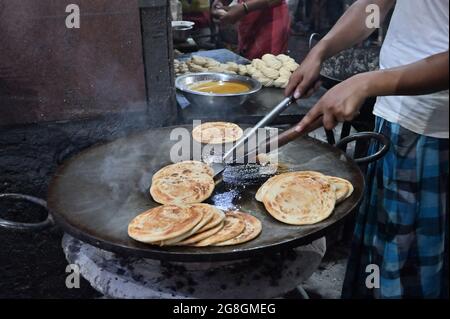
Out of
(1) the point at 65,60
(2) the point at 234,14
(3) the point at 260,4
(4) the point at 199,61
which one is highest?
(3) the point at 260,4

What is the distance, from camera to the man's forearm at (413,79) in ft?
3.93

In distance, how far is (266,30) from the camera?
259 inches

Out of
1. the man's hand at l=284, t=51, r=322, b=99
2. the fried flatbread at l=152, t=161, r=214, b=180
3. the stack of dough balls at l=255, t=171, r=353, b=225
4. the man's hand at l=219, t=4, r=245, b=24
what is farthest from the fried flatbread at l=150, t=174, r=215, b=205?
the man's hand at l=219, t=4, r=245, b=24

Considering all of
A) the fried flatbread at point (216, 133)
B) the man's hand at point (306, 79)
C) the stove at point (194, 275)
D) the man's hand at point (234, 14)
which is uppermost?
the man's hand at point (234, 14)

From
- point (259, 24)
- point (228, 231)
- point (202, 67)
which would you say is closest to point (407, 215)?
point (228, 231)

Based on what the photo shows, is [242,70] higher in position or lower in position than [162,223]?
higher

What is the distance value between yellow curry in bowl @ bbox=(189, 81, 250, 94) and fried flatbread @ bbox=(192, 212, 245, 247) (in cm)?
194

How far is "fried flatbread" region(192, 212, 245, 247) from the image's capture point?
6.21ft

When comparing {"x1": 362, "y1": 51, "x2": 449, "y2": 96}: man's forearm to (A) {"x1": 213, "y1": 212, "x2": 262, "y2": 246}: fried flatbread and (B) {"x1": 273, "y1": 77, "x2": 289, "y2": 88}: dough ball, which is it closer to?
(A) {"x1": 213, "y1": 212, "x2": 262, "y2": 246}: fried flatbread

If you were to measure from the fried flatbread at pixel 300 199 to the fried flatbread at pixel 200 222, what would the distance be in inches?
12.4

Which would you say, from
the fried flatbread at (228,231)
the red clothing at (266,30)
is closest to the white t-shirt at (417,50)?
the fried flatbread at (228,231)

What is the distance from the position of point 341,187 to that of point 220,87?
6.62 feet

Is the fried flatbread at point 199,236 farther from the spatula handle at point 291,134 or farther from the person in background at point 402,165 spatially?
the person in background at point 402,165

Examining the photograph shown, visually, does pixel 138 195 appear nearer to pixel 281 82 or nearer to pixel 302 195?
pixel 302 195
